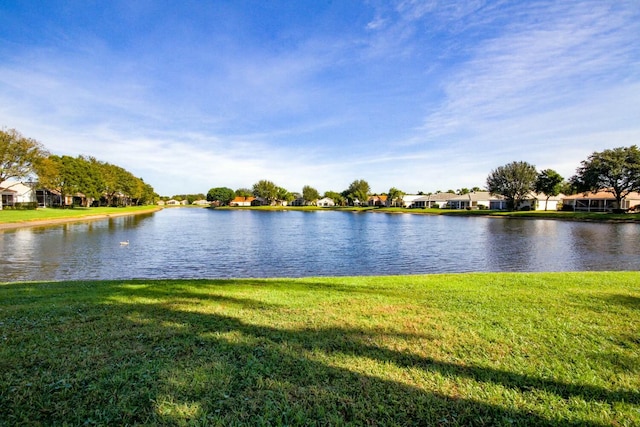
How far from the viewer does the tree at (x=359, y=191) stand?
13500cm

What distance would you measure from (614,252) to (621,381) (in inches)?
927

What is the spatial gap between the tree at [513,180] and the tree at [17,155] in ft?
287

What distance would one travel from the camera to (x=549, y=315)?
6.02 metres

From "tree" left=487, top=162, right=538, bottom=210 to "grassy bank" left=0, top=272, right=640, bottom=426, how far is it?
258ft

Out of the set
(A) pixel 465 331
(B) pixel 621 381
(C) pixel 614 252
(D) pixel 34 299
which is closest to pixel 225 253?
(D) pixel 34 299

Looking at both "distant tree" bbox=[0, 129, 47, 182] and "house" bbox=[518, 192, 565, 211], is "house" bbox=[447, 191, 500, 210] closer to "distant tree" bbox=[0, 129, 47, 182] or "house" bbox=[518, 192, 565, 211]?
"house" bbox=[518, 192, 565, 211]

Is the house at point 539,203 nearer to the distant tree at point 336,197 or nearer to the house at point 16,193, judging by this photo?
the distant tree at point 336,197

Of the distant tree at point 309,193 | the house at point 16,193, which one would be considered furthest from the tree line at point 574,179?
the house at point 16,193

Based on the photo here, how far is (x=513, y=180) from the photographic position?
250ft

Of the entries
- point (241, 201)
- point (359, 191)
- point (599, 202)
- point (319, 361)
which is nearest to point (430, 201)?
point (359, 191)

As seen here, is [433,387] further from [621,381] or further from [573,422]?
[621,381]

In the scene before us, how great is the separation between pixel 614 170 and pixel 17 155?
91778 mm

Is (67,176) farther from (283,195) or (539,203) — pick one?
(539,203)

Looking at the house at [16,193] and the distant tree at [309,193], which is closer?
the house at [16,193]
